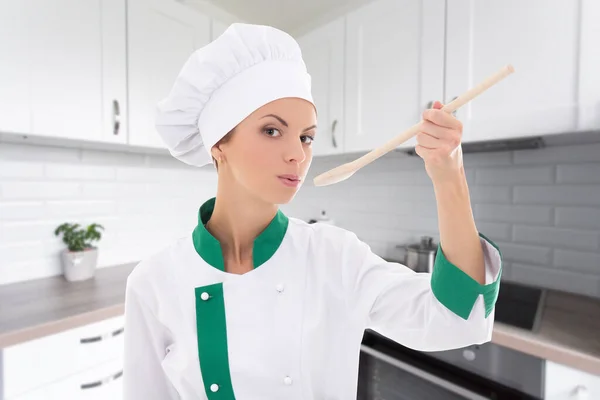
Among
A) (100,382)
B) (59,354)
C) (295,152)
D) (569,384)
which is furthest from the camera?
(100,382)

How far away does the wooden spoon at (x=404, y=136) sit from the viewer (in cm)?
34

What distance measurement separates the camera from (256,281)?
0.56m

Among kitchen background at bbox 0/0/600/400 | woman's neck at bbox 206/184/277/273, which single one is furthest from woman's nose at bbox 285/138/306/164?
kitchen background at bbox 0/0/600/400

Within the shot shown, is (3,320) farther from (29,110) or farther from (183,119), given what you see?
(183,119)

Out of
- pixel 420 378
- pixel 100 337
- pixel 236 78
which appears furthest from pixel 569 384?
pixel 100 337

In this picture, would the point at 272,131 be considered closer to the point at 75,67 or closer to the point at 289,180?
the point at 289,180

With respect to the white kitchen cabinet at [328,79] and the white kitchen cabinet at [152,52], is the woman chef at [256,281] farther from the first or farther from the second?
the white kitchen cabinet at [328,79]

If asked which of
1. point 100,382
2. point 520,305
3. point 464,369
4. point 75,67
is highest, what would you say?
point 75,67

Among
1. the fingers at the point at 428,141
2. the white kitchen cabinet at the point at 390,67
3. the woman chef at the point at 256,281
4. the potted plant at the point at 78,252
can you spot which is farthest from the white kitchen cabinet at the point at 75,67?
the fingers at the point at 428,141

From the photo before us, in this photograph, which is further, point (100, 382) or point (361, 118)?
point (361, 118)

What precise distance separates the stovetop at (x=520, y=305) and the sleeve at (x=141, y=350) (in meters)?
1.02

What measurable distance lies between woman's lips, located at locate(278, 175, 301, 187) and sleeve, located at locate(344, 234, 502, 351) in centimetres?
17

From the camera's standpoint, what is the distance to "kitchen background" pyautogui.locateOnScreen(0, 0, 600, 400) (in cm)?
102

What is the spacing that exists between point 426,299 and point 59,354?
116 centimetres
